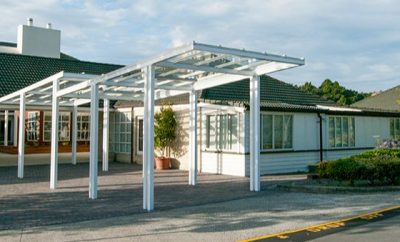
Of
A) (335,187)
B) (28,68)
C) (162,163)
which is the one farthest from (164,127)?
(28,68)

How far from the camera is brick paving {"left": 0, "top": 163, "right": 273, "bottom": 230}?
8961 millimetres

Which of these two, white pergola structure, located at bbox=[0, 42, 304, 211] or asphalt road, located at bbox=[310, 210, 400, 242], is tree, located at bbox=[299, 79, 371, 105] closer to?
white pergola structure, located at bbox=[0, 42, 304, 211]

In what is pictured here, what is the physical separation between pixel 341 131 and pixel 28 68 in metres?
16.2

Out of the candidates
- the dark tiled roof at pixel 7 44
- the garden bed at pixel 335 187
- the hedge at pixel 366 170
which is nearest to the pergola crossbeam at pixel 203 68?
the garden bed at pixel 335 187

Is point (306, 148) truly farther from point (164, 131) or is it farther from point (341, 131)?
point (164, 131)

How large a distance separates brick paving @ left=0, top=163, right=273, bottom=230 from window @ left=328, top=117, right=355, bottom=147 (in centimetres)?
643

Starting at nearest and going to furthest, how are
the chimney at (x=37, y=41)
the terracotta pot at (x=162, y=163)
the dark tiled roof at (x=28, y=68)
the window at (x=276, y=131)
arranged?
the window at (x=276, y=131)
the terracotta pot at (x=162, y=163)
the dark tiled roof at (x=28, y=68)
the chimney at (x=37, y=41)

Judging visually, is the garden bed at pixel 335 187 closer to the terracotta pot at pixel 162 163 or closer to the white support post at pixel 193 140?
the white support post at pixel 193 140

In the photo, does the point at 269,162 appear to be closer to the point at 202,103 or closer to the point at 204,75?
the point at 202,103

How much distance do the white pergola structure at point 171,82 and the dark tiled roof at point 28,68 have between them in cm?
578

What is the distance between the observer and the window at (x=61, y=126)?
26.1 m

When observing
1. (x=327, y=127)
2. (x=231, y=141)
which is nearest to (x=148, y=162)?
(x=231, y=141)

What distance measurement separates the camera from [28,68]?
76.1 ft

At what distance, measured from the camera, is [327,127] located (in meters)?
19.5
